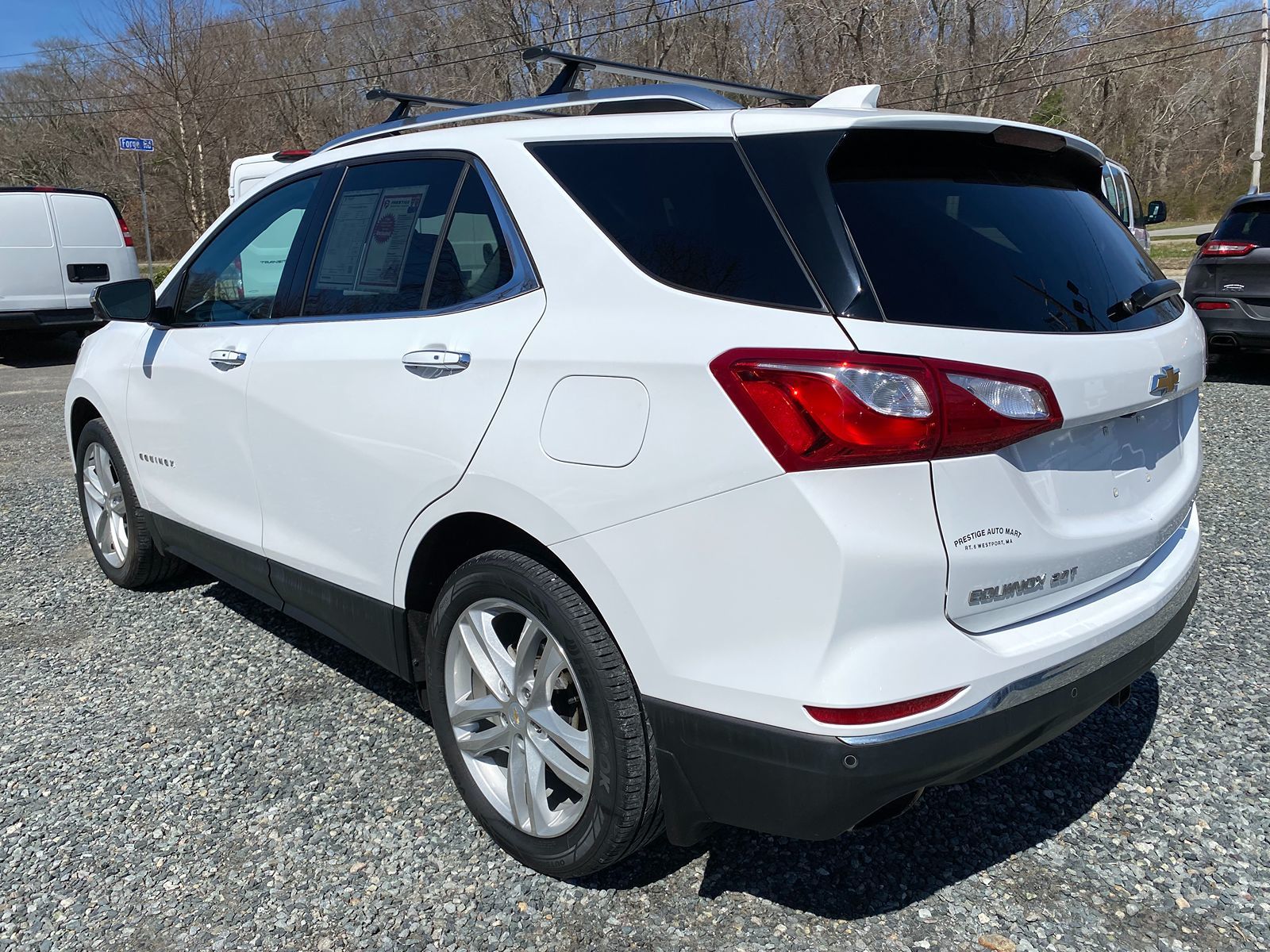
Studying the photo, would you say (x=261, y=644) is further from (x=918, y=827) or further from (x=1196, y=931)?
(x=1196, y=931)

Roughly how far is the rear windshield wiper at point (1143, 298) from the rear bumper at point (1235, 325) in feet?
23.0

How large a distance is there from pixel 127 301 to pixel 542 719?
2556 millimetres

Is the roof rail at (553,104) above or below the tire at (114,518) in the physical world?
above

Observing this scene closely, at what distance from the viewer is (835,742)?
6.13 ft

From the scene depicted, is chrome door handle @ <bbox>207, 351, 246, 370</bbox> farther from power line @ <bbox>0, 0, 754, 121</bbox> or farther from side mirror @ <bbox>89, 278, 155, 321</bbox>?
power line @ <bbox>0, 0, 754, 121</bbox>

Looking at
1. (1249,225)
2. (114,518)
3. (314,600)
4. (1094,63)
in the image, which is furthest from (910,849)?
(1094,63)

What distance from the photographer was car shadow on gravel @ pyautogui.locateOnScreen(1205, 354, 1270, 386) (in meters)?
9.65

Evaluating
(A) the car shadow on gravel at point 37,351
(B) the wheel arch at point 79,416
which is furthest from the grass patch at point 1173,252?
(B) the wheel arch at point 79,416

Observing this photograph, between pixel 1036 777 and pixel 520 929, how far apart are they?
1570 mm

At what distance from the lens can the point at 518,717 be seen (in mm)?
2514

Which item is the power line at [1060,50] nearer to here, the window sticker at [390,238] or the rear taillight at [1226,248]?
the rear taillight at [1226,248]

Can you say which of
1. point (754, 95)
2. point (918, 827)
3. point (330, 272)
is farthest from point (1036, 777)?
point (330, 272)

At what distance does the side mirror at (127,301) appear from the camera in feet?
12.6

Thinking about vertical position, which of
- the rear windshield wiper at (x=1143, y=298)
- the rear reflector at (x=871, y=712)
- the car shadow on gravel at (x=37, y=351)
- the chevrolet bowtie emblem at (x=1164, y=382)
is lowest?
the car shadow on gravel at (x=37, y=351)
